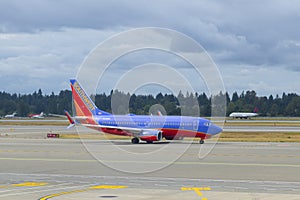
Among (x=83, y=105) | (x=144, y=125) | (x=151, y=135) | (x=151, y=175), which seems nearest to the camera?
(x=151, y=175)

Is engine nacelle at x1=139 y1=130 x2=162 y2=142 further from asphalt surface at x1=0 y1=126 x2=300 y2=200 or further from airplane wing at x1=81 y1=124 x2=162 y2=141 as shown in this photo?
asphalt surface at x1=0 y1=126 x2=300 y2=200

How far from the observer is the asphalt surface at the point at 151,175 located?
72.7 feet

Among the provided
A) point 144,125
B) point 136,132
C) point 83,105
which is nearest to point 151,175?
point 136,132

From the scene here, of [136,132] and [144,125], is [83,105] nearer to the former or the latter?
[136,132]

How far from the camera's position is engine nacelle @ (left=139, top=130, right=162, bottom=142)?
191 ft

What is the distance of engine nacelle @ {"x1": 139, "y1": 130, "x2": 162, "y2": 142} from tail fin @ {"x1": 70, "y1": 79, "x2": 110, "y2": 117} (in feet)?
22.3

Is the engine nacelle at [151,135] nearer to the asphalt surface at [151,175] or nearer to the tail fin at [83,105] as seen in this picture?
the tail fin at [83,105]

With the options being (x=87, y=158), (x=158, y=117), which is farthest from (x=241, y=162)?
(x=158, y=117)

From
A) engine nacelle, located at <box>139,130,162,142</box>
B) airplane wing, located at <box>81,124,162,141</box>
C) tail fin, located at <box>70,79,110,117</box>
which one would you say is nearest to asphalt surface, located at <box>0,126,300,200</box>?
engine nacelle, located at <box>139,130,162,142</box>

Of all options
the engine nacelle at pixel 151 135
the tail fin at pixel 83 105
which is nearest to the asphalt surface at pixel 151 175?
the engine nacelle at pixel 151 135

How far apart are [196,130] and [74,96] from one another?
49.1ft

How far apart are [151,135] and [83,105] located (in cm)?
947

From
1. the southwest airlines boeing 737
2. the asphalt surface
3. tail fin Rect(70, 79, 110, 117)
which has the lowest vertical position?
the asphalt surface

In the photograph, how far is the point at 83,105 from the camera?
63094 mm
